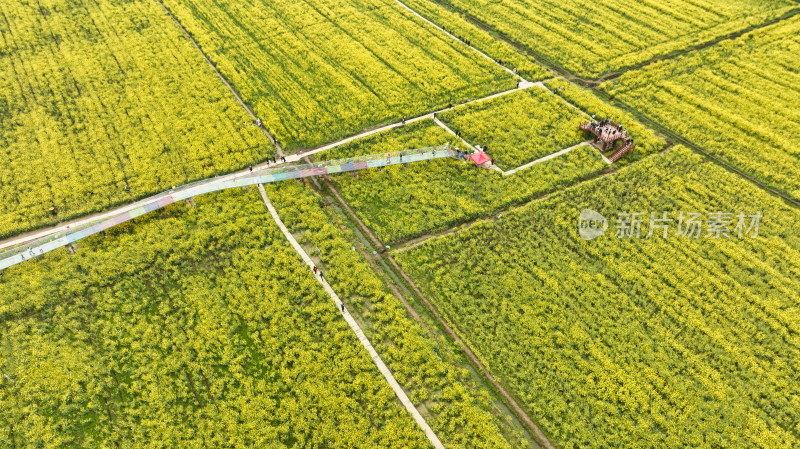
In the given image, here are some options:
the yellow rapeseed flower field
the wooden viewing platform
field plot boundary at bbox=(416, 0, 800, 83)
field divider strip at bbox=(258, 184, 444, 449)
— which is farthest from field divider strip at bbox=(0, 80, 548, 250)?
the wooden viewing platform

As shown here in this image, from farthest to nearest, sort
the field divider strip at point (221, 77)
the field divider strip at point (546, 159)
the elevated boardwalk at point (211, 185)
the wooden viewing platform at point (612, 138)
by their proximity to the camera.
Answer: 1. the field divider strip at point (221, 77)
2. the wooden viewing platform at point (612, 138)
3. the field divider strip at point (546, 159)
4. the elevated boardwalk at point (211, 185)

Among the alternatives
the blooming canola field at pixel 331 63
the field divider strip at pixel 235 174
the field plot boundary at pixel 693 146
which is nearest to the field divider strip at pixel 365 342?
the field divider strip at pixel 235 174

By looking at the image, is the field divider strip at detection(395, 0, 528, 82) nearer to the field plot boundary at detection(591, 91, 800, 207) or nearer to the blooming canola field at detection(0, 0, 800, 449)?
the blooming canola field at detection(0, 0, 800, 449)

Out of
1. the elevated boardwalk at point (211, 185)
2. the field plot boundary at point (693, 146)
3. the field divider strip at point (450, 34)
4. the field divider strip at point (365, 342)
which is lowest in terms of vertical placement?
the field divider strip at point (365, 342)

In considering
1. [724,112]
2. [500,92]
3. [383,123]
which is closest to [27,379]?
[383,123]

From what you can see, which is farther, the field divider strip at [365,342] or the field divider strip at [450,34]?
the field divider strip at [450,34]

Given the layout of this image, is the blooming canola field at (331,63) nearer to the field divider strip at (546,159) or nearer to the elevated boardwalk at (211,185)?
the elevated boardwalk at (211,185)

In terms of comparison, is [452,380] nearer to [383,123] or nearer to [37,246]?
[383,123]
